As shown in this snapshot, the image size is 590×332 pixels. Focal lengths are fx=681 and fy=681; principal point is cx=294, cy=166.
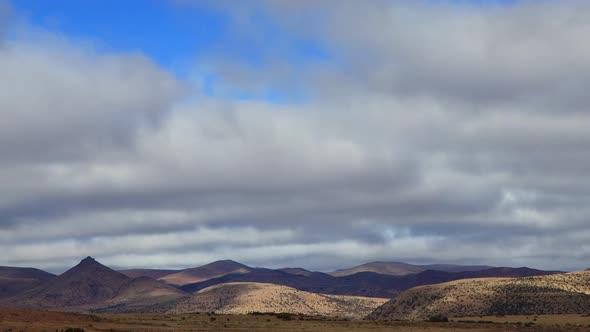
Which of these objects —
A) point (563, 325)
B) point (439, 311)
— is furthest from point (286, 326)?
point (439, 311)

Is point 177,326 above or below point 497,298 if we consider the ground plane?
below

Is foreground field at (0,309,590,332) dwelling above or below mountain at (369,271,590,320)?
below

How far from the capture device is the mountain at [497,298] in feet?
474

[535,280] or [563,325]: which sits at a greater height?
[535,280]

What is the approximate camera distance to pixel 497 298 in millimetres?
155750

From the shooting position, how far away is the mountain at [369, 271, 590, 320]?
145m

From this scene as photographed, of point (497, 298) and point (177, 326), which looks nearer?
point (177, 326)

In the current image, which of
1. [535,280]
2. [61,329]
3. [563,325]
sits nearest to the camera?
[61,329]

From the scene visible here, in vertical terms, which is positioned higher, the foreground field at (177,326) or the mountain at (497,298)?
the mountain at (497,298)

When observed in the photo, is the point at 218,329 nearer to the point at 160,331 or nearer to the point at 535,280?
the point at 160,331

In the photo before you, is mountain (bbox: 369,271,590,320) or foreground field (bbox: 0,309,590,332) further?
mountain (bbox: 369,271,590,320)

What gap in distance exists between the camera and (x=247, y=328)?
297ft

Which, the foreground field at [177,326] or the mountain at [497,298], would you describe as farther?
the mountain at [497,298]

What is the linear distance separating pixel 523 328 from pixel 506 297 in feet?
193
